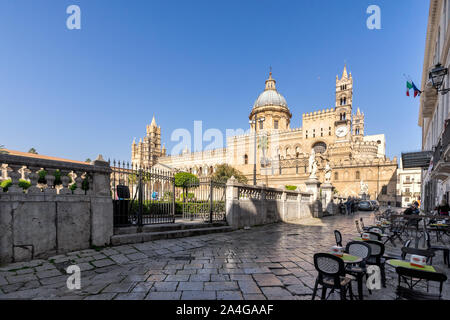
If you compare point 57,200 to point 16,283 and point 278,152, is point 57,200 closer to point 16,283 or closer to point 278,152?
point 16,283

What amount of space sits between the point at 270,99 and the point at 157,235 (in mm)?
64989

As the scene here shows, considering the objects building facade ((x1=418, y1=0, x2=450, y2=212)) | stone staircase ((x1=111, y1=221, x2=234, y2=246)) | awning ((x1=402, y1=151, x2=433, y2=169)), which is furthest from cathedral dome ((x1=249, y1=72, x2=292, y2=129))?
stone staircase ((x1=111, y1=221, x2=234, y2=246))

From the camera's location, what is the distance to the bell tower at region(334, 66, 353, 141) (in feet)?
181

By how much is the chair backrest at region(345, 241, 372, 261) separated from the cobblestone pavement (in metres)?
0.61

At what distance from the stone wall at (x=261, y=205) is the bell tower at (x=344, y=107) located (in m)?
45.5

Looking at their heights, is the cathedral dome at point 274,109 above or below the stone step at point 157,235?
above

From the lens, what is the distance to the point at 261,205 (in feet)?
38.8

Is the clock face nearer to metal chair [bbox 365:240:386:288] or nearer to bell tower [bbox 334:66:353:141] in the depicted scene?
bell tower [bbox 334:66:353:141]

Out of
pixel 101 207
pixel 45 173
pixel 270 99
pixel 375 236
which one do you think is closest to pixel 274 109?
pixel 270 99

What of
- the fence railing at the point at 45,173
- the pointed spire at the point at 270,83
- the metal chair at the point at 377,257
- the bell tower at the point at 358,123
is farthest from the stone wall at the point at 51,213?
the bell tower at the point at 358,123

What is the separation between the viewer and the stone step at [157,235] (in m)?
6.23

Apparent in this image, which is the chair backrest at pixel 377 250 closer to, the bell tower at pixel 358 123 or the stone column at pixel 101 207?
the stone column at pixel 101 207

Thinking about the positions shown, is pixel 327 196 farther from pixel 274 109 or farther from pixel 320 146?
pixel 274 109
